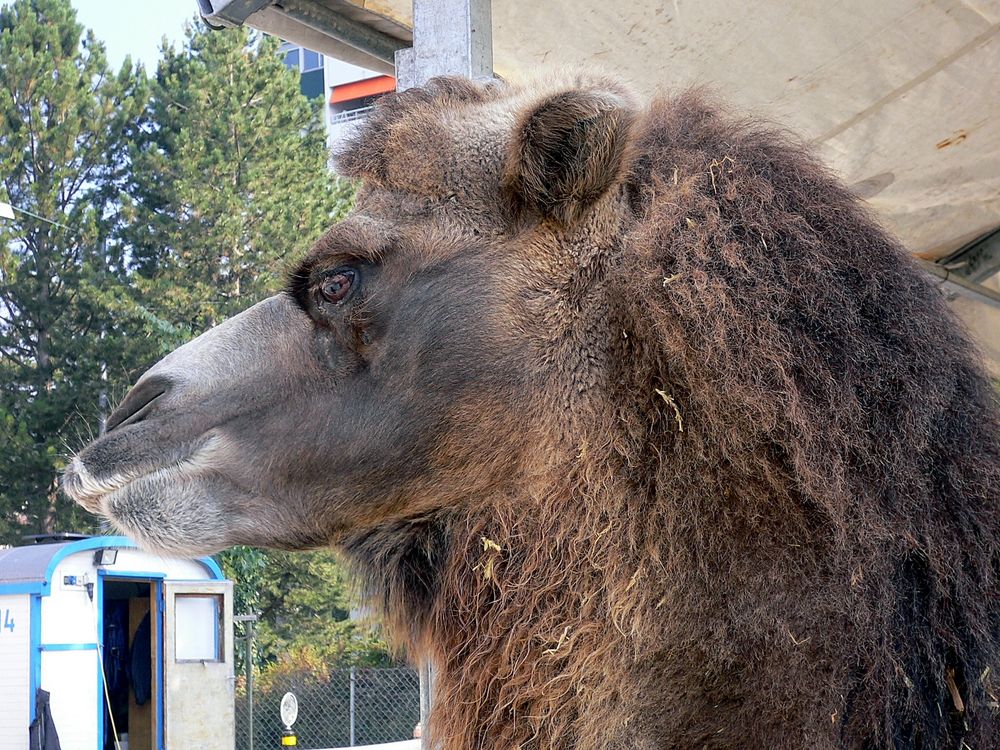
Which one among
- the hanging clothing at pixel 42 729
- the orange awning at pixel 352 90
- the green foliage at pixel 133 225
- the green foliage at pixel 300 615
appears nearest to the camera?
the hanging clothing at pixel 42 729

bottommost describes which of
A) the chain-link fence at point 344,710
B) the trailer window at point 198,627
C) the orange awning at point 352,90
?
the chain-link fence at point 344,710

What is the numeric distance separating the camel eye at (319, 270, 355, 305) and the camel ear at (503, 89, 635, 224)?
1.36ft

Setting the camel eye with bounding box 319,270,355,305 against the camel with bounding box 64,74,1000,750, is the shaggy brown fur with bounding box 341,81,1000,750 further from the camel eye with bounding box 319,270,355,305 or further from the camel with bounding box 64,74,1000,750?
the camel eye with bounding box 319,270,355,305

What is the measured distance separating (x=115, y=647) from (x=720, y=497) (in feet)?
37.7

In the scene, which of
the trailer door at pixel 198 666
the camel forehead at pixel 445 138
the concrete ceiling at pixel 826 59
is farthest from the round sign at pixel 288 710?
the camel forehead at pixel 445 138

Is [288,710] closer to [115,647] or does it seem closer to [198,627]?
[198,627]

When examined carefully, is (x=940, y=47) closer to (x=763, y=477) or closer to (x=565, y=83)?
(x=565, y=83)

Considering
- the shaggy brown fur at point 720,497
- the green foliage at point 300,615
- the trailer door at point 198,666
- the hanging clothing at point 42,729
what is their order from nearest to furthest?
the shaggy brown fur at point 720,497
the hanging clothing at point 42,729
the trailer door at point 198,666
the green foliage at point 300,615

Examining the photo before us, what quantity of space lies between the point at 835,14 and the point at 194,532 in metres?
3.00

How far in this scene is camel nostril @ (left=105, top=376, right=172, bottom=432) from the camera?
237 cm

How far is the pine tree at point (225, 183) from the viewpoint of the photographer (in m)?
23.7

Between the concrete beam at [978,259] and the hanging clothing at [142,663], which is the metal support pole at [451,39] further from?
the hanging clothing at [142,663]

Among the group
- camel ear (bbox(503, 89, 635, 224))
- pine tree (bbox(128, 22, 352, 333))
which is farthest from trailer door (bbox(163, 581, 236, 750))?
pine tree (bbox(128, 22, 352, 333))

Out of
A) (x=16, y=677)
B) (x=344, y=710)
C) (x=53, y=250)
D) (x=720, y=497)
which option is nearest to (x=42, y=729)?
(x=16, y=677)
